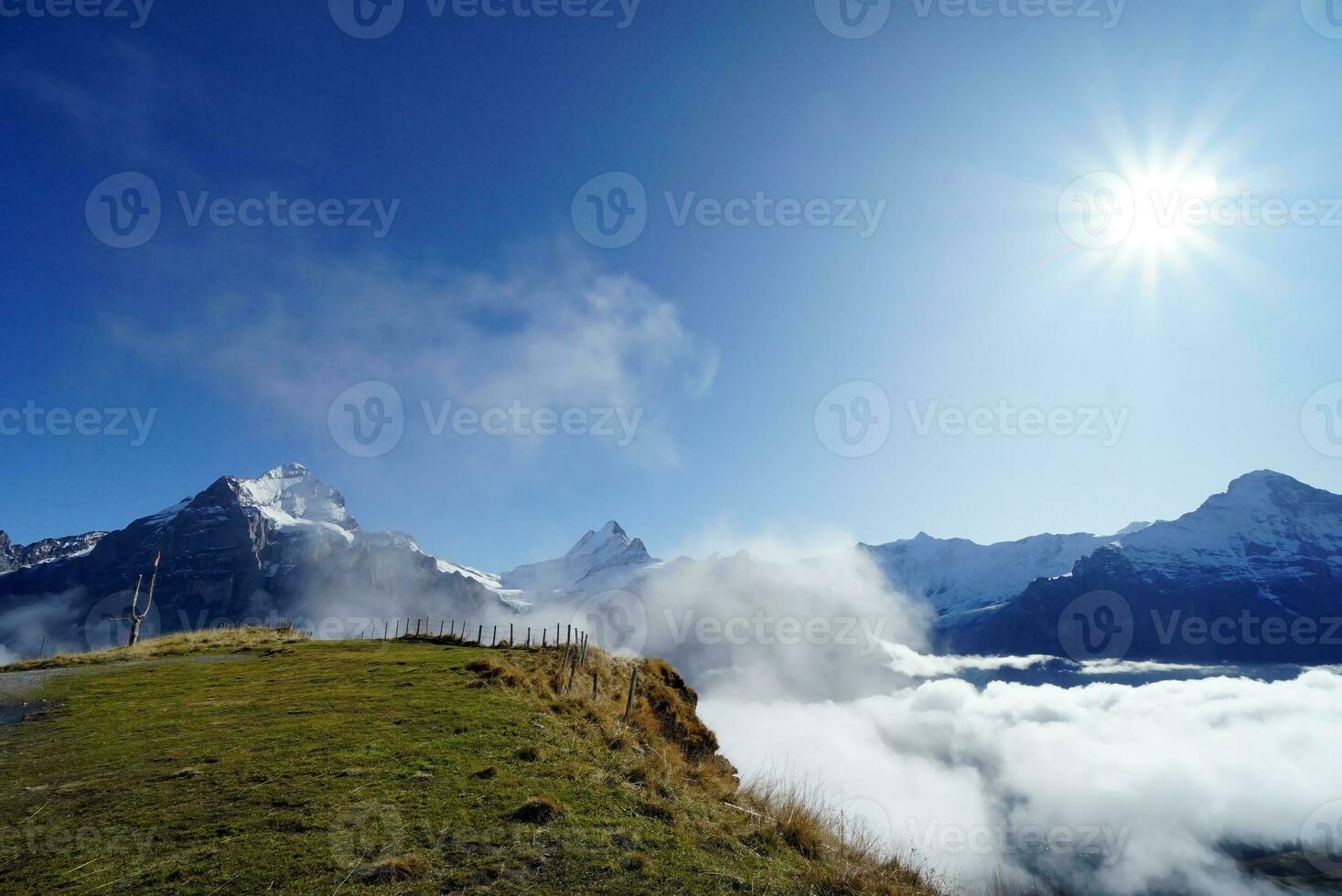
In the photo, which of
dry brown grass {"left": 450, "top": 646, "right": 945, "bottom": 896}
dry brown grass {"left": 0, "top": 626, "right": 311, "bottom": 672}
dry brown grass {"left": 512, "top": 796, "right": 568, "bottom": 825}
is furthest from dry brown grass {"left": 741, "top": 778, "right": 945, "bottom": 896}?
dry brown grass {"left": 0, "top": 626, "right": 311, "bottom": 672}

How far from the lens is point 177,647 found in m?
40.4

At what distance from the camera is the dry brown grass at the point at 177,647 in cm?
3397

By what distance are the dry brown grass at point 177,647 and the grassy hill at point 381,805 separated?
12.5m

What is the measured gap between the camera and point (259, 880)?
29.1 ft

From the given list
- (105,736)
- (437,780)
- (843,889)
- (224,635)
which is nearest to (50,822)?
(437,780)

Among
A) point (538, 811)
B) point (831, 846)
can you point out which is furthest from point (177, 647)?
point (831, 846)

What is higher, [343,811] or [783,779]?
[343,811]

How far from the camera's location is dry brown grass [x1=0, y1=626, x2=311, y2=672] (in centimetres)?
3397

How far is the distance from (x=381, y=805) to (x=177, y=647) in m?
40.8

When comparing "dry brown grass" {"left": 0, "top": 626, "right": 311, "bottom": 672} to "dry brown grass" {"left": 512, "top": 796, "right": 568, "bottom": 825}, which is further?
"dry brown grass" {"left": 0, "top": 626, "right": 311, "bottom": 672}

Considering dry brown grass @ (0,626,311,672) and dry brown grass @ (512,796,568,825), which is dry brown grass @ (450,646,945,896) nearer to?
dry brown grass @ (512,796,568,825)

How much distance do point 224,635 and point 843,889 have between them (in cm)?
5516

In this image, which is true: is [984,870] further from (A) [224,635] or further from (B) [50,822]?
(A) [224,635]

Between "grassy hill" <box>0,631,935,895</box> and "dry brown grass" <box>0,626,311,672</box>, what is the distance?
12536 millimetres
